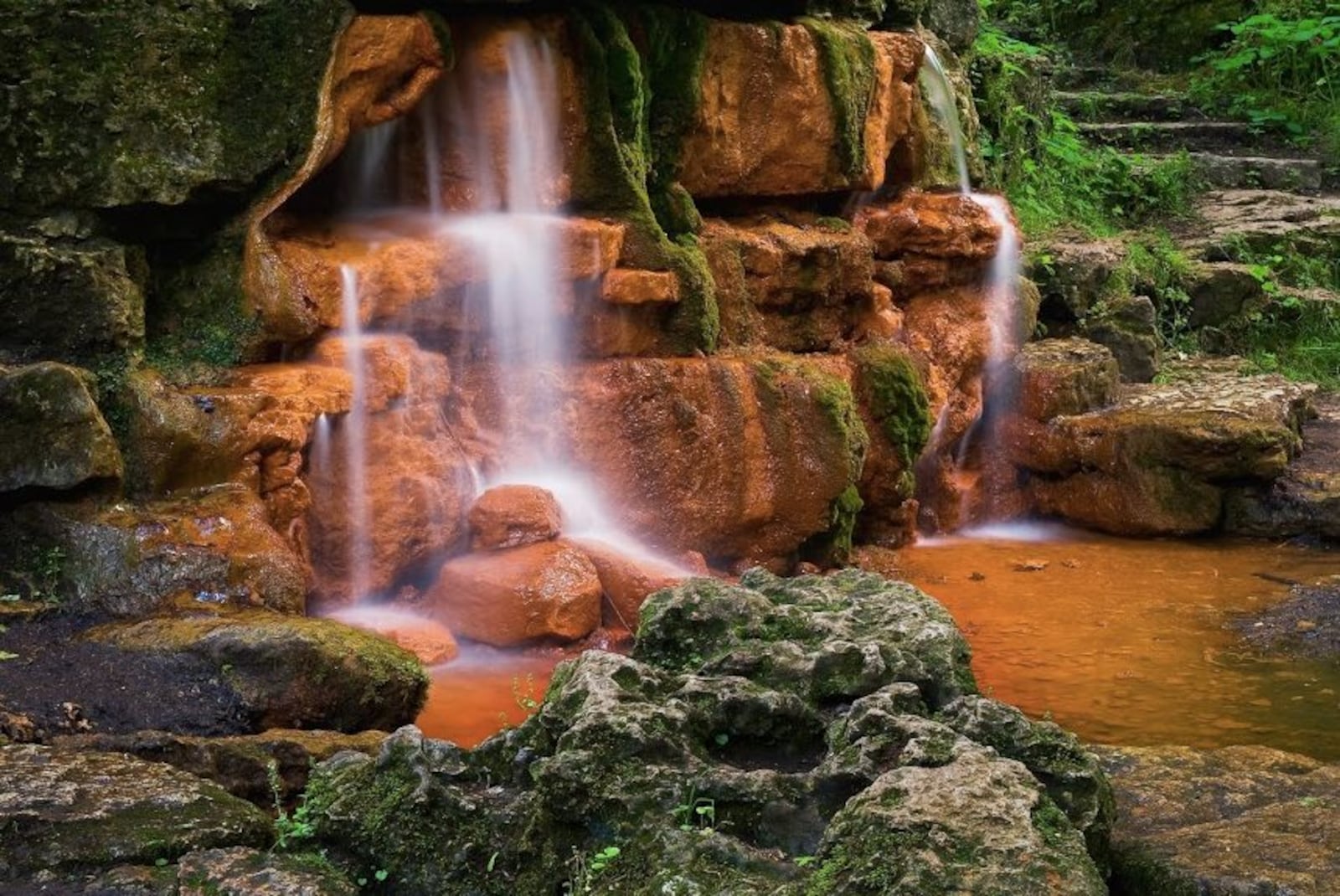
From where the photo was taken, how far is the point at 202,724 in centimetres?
494

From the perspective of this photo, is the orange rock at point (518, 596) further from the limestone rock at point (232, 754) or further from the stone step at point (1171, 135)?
the stone step at point (1171, 135)

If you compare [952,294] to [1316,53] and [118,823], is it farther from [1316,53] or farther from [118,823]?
[1316,53]

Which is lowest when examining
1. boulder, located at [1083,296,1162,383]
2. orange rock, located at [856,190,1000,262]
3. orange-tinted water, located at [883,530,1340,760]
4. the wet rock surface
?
orange-tinted water, located at [883,530,1340,760]

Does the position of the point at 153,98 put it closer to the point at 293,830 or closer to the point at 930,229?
the point at 293,830

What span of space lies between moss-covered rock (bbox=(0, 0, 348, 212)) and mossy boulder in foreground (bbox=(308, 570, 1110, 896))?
3.62 metres

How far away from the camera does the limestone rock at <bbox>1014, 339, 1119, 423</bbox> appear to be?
1050 cm

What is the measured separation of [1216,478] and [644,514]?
4150 millimetres

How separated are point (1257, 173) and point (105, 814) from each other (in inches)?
594

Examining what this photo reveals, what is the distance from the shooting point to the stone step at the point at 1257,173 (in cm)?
1595

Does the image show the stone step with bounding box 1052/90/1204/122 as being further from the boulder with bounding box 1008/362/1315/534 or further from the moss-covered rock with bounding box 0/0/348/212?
the moss-covered rock with bounding box 0/0/348/212

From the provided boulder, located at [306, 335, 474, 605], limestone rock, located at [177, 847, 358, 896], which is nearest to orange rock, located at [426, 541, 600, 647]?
boulder, located at [306, 335, 474, 605]

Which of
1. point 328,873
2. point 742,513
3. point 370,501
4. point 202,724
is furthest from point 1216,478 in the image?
point 328,873

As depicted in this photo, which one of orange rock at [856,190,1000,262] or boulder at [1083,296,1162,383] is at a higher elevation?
orange rock at [856,190,1000,262]

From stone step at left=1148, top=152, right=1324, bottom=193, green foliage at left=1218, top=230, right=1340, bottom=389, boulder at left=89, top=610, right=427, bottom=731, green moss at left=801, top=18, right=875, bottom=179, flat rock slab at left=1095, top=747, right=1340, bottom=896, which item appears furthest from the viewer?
stone step at left=1148, top=152, right=1324, bottom=193
